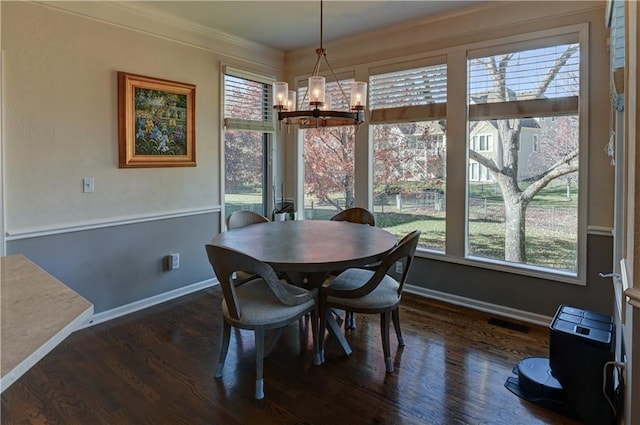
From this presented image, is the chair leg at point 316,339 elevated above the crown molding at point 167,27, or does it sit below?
below

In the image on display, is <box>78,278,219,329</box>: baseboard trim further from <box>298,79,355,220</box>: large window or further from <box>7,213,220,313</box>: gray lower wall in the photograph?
<box>298,79,355,220</box>: large window

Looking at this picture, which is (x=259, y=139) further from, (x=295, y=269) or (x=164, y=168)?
(x=295, y=269)

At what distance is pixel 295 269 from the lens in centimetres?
215


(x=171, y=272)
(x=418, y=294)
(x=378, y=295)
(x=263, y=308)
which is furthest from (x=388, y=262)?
(x=171, y=272)

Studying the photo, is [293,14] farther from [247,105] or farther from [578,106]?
[578,106]

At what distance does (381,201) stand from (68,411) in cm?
321

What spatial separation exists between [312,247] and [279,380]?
86cm

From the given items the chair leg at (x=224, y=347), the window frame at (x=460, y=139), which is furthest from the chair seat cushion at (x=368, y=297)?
the window frame at (x=460, y=139)

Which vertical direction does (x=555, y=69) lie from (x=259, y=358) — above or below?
above

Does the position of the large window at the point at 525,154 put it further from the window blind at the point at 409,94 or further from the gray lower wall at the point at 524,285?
the window blind at the point at 409,94

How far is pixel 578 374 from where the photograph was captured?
77.0 inches

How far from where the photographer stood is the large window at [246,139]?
4.27 metres

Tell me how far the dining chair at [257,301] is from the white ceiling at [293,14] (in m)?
2.36

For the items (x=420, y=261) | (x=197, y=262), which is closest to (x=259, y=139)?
(x=197, y=262)
